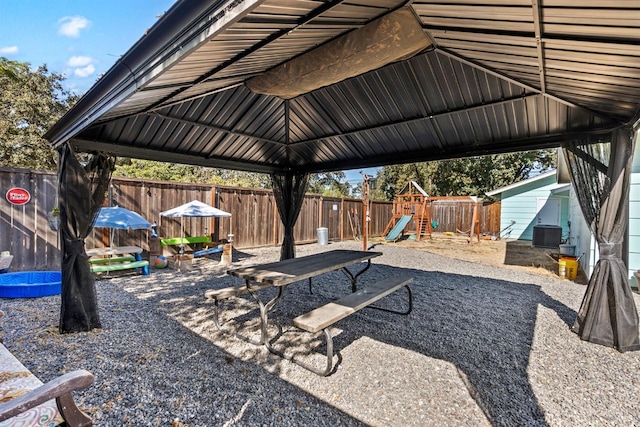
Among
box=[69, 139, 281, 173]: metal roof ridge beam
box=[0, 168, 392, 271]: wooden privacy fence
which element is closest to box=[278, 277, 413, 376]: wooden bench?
box=[69, 139, 281, 173]: metal roof ridge beam

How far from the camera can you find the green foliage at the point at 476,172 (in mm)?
19875

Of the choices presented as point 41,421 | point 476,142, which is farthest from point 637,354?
point 41,421

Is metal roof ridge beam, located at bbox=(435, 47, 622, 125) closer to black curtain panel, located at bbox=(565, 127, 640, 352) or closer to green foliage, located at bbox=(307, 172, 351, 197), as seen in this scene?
black curtain panel, located at bbox=(565, 127, 640, 352)

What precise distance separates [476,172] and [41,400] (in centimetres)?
2342

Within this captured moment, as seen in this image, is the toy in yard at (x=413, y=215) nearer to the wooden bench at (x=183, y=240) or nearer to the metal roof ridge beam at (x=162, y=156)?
the wooden bench at (x=183, y=240)

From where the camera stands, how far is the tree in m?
8.95

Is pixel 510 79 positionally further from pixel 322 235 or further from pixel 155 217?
pixel 322 235

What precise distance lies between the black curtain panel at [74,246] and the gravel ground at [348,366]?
0.20 m

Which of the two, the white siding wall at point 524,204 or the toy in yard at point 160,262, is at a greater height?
the white siding wall at point 524,204

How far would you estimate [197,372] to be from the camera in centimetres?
244

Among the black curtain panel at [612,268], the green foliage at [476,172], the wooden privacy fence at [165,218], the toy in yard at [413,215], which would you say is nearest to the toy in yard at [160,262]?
the wooden privacy fence at [165,218]

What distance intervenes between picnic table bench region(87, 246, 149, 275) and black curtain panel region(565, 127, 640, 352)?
710cm

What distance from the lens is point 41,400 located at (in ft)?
3.76

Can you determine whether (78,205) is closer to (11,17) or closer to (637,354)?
(637,354)
